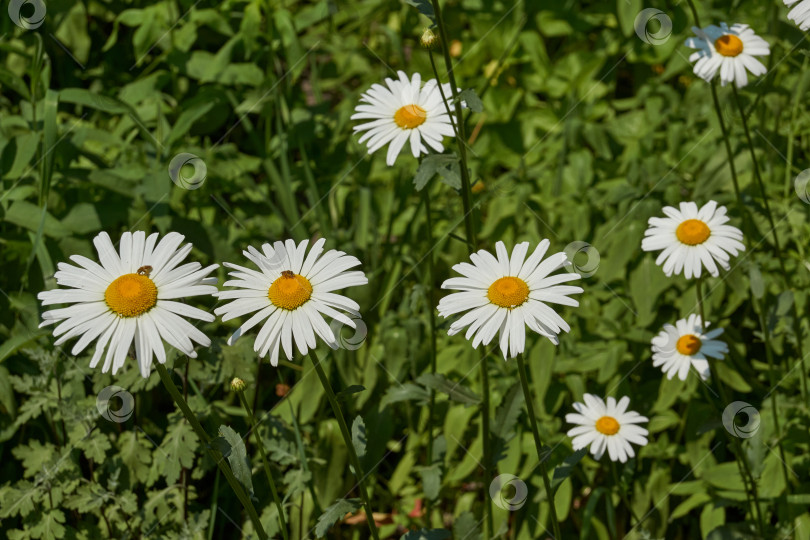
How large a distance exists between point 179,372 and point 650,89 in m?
2.19

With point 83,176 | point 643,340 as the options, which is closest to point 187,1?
point 83,176

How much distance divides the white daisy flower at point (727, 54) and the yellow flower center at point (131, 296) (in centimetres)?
150

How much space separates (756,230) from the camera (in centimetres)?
264

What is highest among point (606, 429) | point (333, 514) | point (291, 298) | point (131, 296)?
point (606, 429)

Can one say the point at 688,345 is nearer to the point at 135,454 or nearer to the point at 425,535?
the point at 425,535

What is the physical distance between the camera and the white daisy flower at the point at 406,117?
6.37 feet

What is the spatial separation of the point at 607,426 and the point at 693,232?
0.53 m

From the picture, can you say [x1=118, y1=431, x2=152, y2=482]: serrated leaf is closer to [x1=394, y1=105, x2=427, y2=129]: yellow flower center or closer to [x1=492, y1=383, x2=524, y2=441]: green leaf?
[x1=492, y1=383, x2=524, y2=441]: green leaf

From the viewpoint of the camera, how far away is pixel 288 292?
1.53 meters
